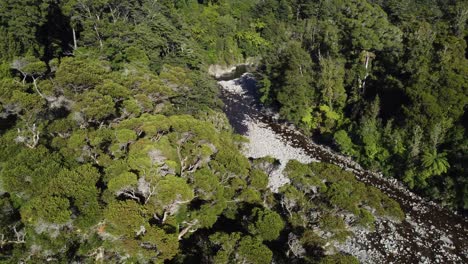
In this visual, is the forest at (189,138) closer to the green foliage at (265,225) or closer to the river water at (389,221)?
the green foliage at (265,225)

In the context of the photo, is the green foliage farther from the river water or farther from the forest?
the river water

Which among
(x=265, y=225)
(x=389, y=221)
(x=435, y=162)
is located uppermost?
(x=265, y=225)

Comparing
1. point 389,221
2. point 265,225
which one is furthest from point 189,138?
point 389,221

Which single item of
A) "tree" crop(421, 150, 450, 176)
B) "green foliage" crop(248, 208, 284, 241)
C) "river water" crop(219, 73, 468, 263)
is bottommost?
"river water" crop(219, 73, 468, 263)

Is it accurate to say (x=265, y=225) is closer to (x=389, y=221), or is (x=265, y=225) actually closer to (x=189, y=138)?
(x=189, y=138)

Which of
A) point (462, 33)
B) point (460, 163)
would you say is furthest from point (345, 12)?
point (460, 163)

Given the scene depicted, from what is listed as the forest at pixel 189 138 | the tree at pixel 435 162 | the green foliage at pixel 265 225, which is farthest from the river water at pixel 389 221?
the green foliage at pixel 265 225

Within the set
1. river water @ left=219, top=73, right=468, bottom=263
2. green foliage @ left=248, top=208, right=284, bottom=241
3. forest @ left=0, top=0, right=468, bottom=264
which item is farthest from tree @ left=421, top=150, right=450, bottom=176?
green foliage @ left=248, top=208, right=284, bottom=241
